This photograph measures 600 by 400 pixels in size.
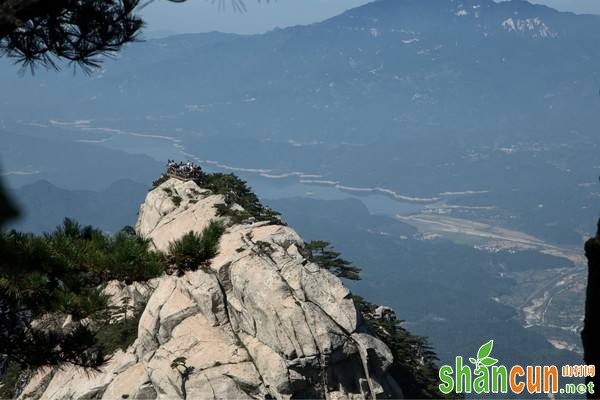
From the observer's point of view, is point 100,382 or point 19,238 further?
point 100,382

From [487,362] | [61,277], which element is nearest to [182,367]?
[487,362]

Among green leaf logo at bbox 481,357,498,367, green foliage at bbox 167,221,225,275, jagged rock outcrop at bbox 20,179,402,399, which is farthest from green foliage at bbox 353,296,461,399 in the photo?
green foliage at bbox 167,221,225,275

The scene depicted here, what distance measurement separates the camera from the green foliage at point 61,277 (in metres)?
8.92

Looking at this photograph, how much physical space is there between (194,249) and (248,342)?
1980 cm

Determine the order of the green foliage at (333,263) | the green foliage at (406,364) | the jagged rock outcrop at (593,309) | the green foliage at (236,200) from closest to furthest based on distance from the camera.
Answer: the jagged rock outcrop at (593,309) < the green foliage at (406,364) < the green foliage at (236,200) < the green foliage at (333,263)

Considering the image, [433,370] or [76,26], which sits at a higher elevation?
[76,26]

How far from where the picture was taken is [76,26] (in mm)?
8469

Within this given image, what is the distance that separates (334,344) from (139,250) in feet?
65.1

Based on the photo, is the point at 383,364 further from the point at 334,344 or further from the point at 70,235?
the point at 70,235

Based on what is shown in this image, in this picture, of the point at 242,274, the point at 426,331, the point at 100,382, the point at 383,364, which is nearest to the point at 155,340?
the point at 100,382

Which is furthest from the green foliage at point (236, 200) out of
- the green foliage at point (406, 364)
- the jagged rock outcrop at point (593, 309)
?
the jagged rock outcrop at point (593, 309)

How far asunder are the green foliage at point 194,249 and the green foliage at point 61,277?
30cm

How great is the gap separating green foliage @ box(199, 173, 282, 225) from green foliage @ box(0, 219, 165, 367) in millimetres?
25263

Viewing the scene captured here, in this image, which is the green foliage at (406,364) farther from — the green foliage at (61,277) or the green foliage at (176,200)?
the green foliage at (61,277)
